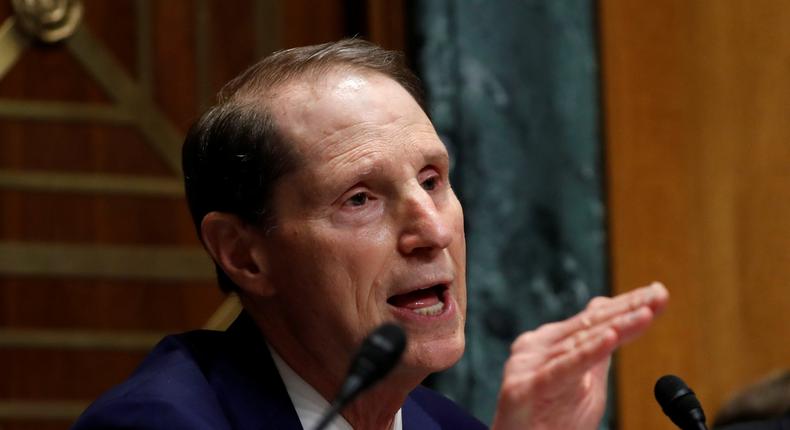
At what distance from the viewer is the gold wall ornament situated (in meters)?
3.87

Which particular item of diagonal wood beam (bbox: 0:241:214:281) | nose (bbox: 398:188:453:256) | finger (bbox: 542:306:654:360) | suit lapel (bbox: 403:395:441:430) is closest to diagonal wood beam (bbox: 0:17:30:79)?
diagonal wood beam (bbox: 0:241:214:281)

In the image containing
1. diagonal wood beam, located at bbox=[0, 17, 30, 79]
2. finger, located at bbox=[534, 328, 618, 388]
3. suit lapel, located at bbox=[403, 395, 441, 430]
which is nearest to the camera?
finger, located at bbox=[534, 328, 618, 388]

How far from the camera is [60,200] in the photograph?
4.00 metres

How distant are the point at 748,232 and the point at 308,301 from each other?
7.91ft

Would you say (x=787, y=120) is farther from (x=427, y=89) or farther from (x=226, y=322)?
(x=226, y=322)

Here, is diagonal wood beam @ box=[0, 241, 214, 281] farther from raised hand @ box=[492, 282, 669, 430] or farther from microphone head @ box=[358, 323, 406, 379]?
microphone head @ box=[358, 323, 406, 379]

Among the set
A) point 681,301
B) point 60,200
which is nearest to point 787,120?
point 681,301

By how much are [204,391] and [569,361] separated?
2.10ft

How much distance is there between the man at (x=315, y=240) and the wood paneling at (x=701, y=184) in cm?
186

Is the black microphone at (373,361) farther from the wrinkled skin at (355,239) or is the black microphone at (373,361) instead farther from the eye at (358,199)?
the eye at (358,199)

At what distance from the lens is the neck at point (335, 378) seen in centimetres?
248

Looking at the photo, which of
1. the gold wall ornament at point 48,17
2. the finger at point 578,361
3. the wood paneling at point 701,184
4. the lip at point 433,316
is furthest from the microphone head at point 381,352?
the wood paneling at point 701,184

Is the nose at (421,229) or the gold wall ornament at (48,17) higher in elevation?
the gold wall ornament at (48,17)

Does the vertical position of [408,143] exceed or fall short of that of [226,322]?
it exceeds it
